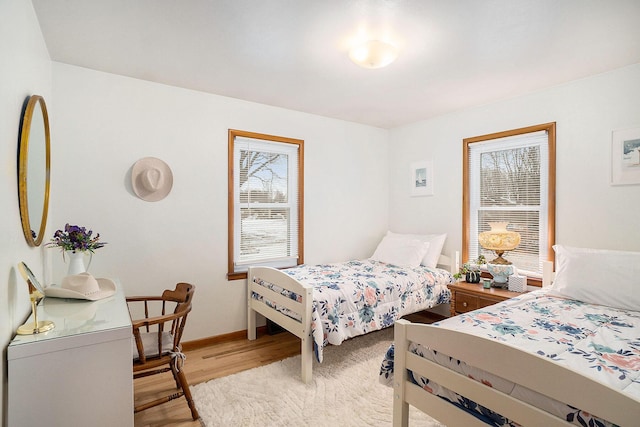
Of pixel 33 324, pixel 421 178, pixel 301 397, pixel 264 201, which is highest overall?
pixel 421 178

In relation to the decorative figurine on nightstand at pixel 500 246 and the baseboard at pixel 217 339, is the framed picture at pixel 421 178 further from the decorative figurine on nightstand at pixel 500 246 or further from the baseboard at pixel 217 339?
the baseboard at pixel 217 339

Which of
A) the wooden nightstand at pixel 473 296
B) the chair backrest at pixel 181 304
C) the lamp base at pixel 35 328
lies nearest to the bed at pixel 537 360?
the wooden nightstand at pixel 473 296

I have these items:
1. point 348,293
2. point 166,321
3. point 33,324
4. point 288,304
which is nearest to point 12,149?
point 33,324

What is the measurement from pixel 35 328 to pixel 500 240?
3377 mm

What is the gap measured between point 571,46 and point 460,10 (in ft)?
3.30

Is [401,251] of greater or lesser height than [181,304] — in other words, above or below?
above

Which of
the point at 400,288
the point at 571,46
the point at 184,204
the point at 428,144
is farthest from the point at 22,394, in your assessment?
the point at 428,144

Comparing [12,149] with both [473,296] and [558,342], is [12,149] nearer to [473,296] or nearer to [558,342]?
[558,342]

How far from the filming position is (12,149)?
1477mm

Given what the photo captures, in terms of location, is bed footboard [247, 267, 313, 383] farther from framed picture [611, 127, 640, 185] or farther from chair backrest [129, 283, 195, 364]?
framed picture [611, 127, 640, 185]

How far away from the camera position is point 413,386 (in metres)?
1.66

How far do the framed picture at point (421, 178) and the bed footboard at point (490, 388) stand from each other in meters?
2.65

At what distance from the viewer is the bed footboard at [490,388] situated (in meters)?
1.07

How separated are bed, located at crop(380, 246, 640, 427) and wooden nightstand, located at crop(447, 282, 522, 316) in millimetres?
464
